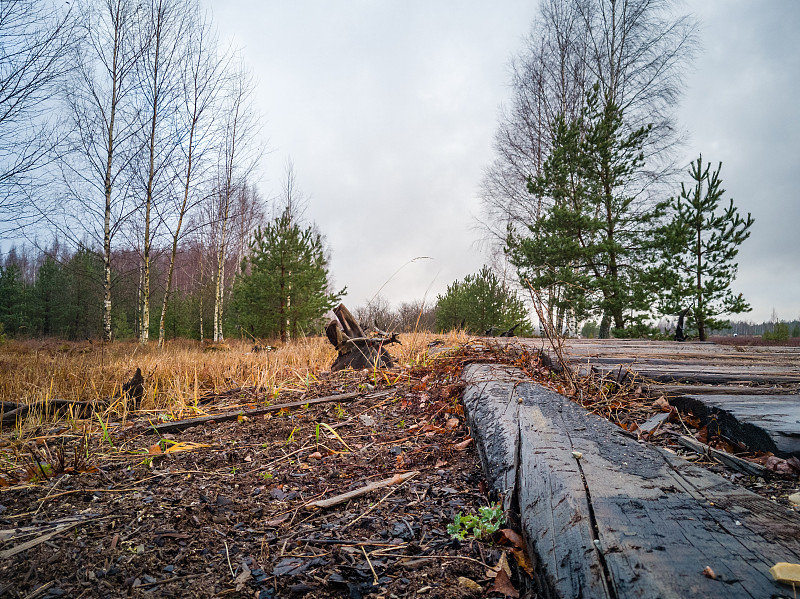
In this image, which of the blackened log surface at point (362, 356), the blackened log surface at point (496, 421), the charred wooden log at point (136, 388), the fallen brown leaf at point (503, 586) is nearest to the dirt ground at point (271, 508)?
the fallen brown leaf at point (503, 586)

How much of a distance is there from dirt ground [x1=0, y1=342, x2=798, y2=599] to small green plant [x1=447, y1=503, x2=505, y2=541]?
0.03 meters

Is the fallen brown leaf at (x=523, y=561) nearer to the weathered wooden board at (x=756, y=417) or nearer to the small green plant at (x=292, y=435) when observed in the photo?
the weathered wooden board at (x=756, y=417)

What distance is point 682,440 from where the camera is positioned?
6.30 feet

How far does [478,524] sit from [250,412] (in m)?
2.26

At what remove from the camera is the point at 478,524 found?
1.42 meters

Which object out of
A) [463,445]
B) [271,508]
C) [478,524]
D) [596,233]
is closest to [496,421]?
[463,445]

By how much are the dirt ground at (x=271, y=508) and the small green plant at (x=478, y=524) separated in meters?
0.03

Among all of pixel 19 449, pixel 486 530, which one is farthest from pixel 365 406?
pixel 19 449

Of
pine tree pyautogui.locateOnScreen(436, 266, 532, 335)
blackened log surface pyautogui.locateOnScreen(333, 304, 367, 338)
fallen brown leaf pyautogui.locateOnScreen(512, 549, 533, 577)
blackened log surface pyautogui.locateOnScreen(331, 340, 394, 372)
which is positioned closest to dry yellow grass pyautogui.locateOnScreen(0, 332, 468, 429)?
blackened log surface pyautogui.locateOnScreen(331, 340, 394, 372)

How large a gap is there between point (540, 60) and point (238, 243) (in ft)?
55.2

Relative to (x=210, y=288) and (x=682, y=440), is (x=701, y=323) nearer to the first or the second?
(x=682, y=440)

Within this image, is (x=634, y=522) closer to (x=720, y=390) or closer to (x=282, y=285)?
(x=720, y=390)

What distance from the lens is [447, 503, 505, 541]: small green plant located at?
137cm

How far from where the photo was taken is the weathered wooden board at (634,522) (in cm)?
81
